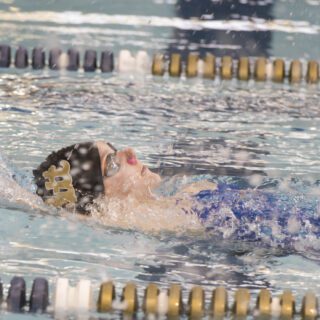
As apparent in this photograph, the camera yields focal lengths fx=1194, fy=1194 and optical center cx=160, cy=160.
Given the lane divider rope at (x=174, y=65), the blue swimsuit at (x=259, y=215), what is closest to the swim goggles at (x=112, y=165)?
the blue swimsuit at (x=259, y=215)

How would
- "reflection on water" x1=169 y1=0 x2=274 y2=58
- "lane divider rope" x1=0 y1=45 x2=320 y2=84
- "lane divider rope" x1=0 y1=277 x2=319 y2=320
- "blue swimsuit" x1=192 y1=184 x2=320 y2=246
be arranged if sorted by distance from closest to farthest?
"lane divider rope" x1=0 y1=277 x2=319 y2=320 < "blue swimsuit" x1=192 y1=184 x2=320 y2=246 < "lane divider rope" x1=0 y1=45 x2=320 y2=84 < "reflection on water" x1=169 y1=0 x2=274 y2=58

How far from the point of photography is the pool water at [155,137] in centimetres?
355

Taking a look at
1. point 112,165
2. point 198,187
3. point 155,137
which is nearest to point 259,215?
point 198,187

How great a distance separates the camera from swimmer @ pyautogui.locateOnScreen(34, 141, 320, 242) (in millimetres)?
3820

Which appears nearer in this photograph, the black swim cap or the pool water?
the pool water

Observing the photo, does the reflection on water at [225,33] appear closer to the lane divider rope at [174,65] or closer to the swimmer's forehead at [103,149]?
the lane divider rope at [174,65]

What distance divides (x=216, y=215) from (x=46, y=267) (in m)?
0.66

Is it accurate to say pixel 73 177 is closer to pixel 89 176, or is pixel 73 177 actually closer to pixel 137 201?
pixel 89 176

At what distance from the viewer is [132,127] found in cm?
500

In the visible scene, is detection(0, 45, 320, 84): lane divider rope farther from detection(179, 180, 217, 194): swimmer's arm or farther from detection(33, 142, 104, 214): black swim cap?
detection(33, 142, 104, 214): black swim cap

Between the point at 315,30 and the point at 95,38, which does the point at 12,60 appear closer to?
the point at 95,38

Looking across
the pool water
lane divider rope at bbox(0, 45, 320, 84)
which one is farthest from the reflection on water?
lane divider rope at bbox(0, 45, 320, 84)

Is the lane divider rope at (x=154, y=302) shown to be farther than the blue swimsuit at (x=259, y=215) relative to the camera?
No

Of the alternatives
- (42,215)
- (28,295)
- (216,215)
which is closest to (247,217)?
(216,215)
